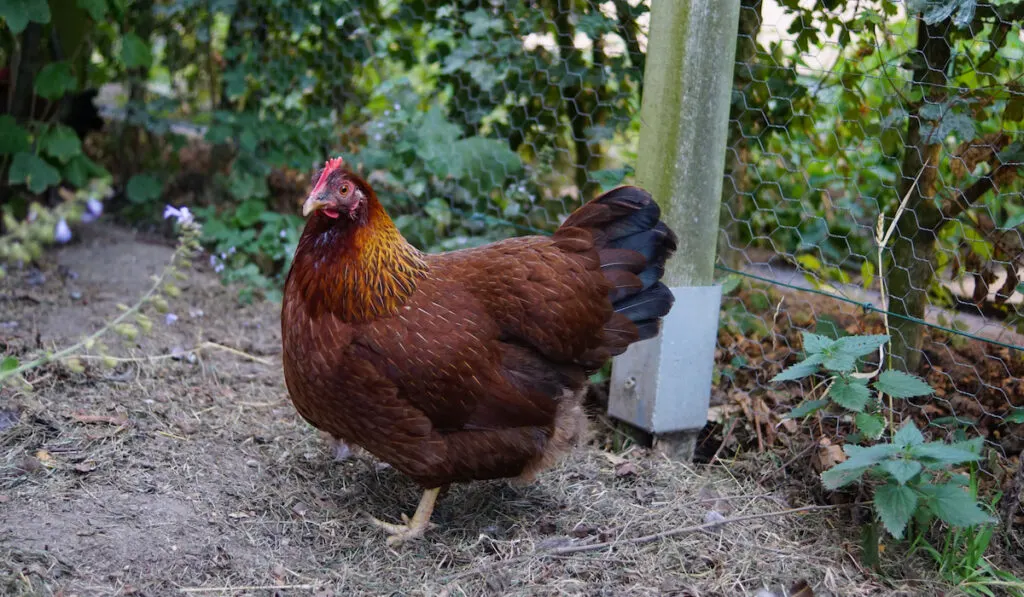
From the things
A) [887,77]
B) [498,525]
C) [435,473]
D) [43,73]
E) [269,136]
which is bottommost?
[498,525]

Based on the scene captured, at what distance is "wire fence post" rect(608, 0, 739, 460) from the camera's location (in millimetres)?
2893

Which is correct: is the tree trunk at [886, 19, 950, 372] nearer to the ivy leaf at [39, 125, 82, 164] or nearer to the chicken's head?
the chicken's head

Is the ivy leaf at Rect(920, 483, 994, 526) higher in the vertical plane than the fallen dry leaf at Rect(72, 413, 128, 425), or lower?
higher

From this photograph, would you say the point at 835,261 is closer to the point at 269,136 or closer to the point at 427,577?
the point at 427,577

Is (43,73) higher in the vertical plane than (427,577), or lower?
higher

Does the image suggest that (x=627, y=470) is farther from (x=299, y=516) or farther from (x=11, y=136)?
(x=11, y=136)

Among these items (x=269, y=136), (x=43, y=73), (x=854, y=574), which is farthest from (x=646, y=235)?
(x=43, y=73)

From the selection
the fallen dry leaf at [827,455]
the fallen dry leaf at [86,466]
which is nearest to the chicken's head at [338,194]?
the fallen dry leaf at [86,466]

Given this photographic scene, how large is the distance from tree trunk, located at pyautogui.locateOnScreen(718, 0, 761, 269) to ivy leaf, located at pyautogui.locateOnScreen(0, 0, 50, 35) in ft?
10.1

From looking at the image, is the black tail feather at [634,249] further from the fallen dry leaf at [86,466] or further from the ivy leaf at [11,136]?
the ivy leaf at [11,136]

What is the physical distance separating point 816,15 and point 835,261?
61.8 inches

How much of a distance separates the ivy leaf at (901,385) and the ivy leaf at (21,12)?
379 centimetres

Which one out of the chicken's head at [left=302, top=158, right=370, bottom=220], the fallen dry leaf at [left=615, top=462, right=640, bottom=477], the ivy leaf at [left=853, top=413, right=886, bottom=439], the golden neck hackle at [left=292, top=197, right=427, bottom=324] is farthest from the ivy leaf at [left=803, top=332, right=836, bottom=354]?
the chicken's head at [left=302, top=158, right=370, bottom=220]

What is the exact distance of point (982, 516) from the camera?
2201 mm
